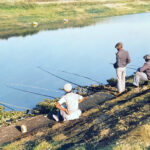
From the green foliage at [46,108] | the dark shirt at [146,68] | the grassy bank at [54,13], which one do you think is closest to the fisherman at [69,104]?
the green foliage at [46,108]

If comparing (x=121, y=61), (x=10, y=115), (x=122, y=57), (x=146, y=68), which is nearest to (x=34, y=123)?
(x=10, y=115)

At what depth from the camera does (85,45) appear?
3139cm

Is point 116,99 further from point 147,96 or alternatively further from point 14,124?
point 14,124

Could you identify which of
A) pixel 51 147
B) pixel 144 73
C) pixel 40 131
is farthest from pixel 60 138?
pixel 144 73

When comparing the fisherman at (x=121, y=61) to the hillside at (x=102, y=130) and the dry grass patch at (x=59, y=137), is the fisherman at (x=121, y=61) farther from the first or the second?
the dry grass patch at (x=59, y=137)

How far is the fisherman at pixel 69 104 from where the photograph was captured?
910 centimetres

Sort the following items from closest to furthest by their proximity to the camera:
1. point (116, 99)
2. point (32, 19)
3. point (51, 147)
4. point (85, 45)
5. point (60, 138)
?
point (51, 147), point (60, 138), point (116, 99), point (85, 45), point (32, 19)

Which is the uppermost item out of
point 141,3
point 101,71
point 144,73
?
point 141,3

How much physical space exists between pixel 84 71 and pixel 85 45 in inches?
407

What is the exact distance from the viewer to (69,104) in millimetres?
9289

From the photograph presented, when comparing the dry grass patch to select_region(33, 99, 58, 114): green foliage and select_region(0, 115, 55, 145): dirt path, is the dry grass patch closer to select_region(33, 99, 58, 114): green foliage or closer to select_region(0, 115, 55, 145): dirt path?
select_region(0, 115, 55, 145): dirt path

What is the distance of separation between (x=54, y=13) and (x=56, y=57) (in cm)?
3404

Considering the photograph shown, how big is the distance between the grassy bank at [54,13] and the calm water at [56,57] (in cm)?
782

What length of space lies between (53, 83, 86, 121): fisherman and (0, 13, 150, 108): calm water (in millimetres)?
6499
